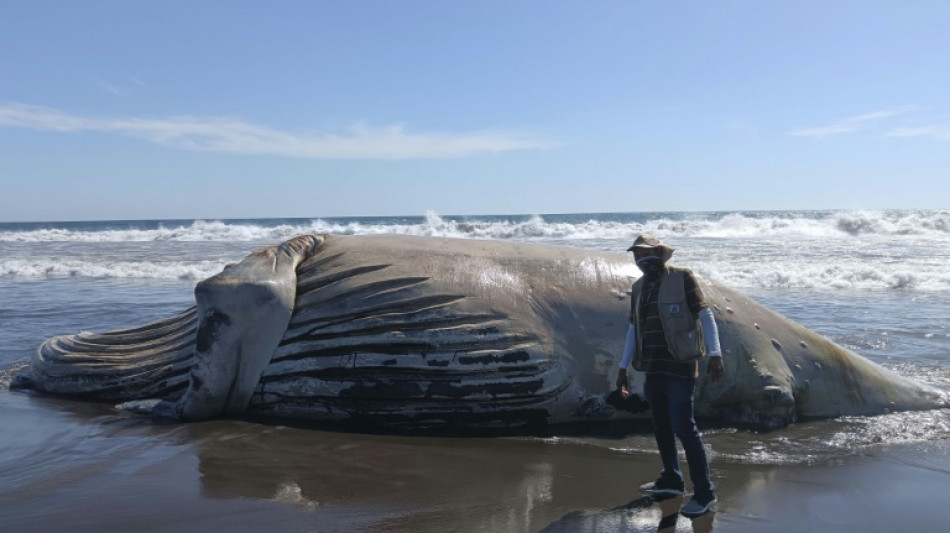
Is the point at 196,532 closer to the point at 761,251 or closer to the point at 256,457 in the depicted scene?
the point at 256,457

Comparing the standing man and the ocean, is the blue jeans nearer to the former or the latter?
the standing man

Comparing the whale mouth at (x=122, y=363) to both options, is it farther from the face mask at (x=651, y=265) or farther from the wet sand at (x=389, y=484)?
the face mask at (x=651, y=265)

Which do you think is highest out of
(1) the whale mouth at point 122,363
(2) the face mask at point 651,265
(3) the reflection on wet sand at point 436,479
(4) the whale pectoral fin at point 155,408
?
(2) the face mask at point 651,265

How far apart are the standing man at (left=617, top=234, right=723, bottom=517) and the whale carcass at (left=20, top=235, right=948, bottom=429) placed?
1270 millimetres

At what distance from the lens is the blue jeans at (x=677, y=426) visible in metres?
4.47

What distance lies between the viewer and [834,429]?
244 inches

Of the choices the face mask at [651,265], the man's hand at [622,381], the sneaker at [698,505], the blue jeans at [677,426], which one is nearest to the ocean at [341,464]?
the sneaker at [698,505]

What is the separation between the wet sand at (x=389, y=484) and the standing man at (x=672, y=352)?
24 cm

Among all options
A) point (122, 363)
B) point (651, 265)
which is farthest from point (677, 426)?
point (122, 363)

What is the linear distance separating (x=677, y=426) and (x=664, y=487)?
38 centimetres

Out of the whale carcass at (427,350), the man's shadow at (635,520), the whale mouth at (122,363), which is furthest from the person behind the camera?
the whale mouth at (122,363)

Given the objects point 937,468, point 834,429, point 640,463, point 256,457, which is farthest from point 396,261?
point 937,468

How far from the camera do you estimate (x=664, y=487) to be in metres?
4.68

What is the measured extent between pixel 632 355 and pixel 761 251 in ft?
80.9
